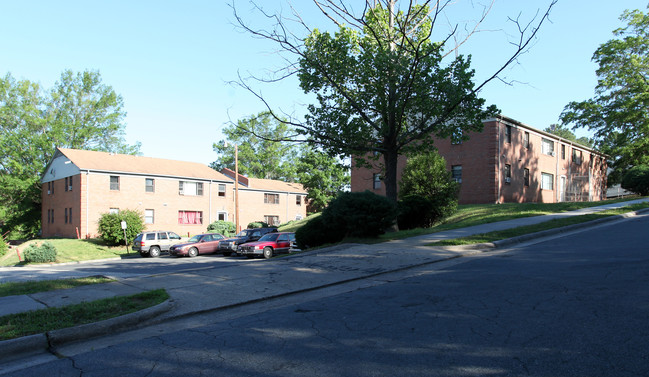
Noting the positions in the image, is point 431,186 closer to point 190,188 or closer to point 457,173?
point 457,173

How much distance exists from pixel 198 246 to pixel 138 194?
15355 millimetres

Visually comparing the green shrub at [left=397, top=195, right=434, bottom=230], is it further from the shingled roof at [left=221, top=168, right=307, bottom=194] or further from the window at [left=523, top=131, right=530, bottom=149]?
the shingled roof at [left=221, top=168, right=307, bottom=194]

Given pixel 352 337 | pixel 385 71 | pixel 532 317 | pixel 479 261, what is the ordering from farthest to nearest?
pixel 385 71 < pixel 479 261 < pixel 532 317 < pixel 352 337

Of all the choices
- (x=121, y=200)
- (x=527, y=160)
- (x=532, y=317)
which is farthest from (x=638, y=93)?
(x=121, y=200)

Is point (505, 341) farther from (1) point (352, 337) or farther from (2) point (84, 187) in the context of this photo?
(2) point (84, 187)

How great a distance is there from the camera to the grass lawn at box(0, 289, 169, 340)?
5172 millimetres

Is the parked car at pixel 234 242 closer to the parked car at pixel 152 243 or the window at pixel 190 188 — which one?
the parked car at pixel 152 243

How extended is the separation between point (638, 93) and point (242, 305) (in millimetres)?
43084

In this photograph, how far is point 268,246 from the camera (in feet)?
69.1

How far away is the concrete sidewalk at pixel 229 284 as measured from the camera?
5.49 metres

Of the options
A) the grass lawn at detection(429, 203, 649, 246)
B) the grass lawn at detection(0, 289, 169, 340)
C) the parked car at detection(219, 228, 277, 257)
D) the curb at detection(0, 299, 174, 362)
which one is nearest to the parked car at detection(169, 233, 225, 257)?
the parked car at detection(219, 228, 277, 257)

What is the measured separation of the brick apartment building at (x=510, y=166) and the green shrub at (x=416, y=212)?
34.6 feet

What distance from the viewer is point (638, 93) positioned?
121 feet

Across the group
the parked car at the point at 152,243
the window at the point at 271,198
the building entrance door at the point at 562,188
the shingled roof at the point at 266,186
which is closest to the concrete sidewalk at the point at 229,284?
the parked car at the point at 152,243
